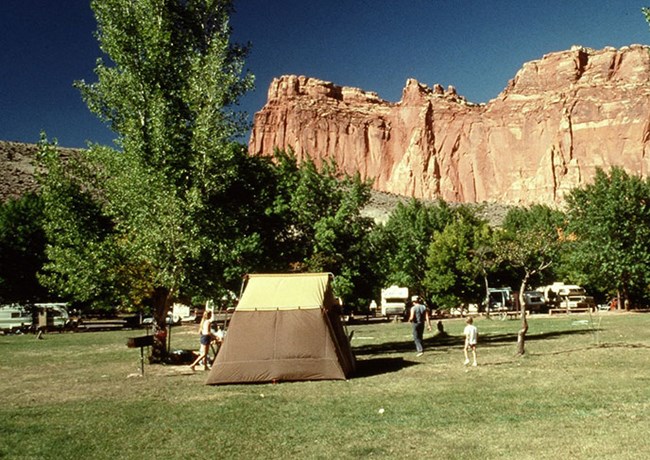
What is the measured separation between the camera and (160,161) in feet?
66.9

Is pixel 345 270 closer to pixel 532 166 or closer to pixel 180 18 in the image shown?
pixel 180 18

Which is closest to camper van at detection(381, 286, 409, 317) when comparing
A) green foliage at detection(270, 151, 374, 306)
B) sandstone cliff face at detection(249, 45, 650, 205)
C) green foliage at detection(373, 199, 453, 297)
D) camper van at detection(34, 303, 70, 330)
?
green foliage at detection(373, 199, 453, 297)

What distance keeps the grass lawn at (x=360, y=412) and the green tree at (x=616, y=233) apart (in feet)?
104

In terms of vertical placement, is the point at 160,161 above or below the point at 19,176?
below

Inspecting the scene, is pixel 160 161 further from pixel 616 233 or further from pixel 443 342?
pixel 616 233

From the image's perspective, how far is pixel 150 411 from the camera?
11.8 metres

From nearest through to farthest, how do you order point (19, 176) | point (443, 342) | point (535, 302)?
1. point (443, 342)
2. point (535, 302)
3. point (19, 176)


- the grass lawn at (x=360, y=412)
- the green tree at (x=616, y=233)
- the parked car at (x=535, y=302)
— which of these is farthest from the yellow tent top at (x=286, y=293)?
the parked car at (x=535, y=302)

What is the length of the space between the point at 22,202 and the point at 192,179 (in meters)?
34.1

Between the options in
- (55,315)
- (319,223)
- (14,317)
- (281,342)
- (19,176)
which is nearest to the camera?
(281,342)

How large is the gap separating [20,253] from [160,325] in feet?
96.8

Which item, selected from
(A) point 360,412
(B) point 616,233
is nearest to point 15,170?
(B) point 616,233

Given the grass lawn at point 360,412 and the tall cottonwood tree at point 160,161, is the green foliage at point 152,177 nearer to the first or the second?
the tall cottonwood tree at point 160,161

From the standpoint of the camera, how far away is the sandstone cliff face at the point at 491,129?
466 feet
